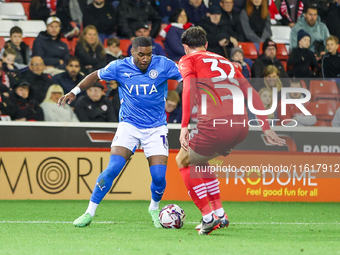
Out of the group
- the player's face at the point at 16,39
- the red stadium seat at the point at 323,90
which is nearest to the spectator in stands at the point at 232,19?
the red stadium seat at the point at 323,90

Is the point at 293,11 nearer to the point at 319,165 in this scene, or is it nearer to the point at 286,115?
the point at 286,115

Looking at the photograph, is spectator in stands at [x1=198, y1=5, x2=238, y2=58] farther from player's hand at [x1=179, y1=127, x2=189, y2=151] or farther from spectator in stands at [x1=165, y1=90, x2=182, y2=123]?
player's hand at [x1=179, y1=127, x2=189, y2=151]

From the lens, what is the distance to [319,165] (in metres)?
9.45

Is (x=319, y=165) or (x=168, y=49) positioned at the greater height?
(x=168, y=49)

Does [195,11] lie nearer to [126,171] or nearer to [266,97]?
[266,97]

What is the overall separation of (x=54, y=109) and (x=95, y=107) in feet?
2.46

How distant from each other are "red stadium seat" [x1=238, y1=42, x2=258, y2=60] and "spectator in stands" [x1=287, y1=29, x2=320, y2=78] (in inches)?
32.0

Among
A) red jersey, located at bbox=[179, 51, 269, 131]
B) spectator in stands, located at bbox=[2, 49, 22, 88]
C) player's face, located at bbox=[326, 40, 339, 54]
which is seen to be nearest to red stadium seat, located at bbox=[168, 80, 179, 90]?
spectator in stands, located at bbox=[2, 49, 22, 88]

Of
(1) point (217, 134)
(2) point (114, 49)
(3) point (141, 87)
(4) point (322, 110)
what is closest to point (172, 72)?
(3) point (141, 87)

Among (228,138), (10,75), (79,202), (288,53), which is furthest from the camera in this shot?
(288,53)

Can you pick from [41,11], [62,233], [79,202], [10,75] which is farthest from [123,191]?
[41,11]

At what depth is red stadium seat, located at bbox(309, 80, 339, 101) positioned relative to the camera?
1126 centimetres

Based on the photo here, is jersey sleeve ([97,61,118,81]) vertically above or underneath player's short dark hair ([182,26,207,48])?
underneath

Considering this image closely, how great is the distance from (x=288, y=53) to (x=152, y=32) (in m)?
3.32
